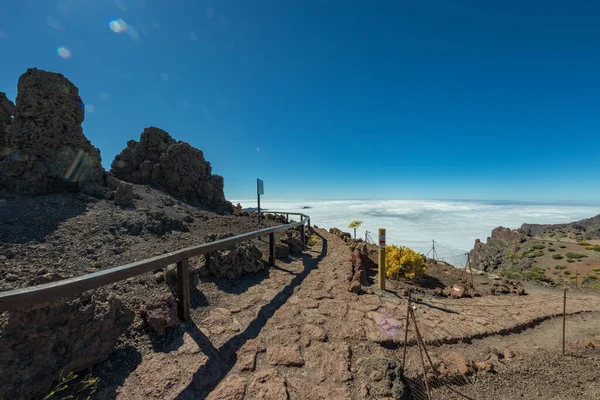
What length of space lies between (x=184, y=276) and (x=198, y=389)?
142cm

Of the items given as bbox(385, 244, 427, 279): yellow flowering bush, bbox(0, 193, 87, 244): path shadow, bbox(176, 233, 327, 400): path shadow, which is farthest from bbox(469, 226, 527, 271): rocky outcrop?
bbox(0, 193, 87, 244): path shadow

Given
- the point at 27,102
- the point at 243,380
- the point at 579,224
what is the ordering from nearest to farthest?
the point at 243,380 < the point at 27,102 < the point at 579,224

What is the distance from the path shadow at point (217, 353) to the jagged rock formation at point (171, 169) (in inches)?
453

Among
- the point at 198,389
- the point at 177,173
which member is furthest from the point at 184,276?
the point at 177,173

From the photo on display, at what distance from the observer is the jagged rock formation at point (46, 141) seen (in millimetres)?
7672

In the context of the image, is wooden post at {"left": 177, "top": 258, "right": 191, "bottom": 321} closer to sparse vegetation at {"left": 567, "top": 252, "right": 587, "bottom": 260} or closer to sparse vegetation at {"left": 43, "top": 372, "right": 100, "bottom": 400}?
sparse vegetation at {"left": 43, "top": 372, "right": 100, "bottom": 400}

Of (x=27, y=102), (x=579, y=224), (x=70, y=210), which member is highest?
(x=27, y=102)

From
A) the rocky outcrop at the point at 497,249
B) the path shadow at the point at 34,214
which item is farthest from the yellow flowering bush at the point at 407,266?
the rocky outcrop at the point at 497,249

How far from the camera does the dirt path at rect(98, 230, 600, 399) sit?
2.43m

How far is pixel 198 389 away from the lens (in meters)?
2.34

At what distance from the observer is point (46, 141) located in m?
8.24

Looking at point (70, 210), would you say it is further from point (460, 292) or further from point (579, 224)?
point (579, 224)

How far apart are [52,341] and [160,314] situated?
1027 mm

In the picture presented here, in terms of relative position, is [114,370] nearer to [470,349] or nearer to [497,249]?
[470,349]
